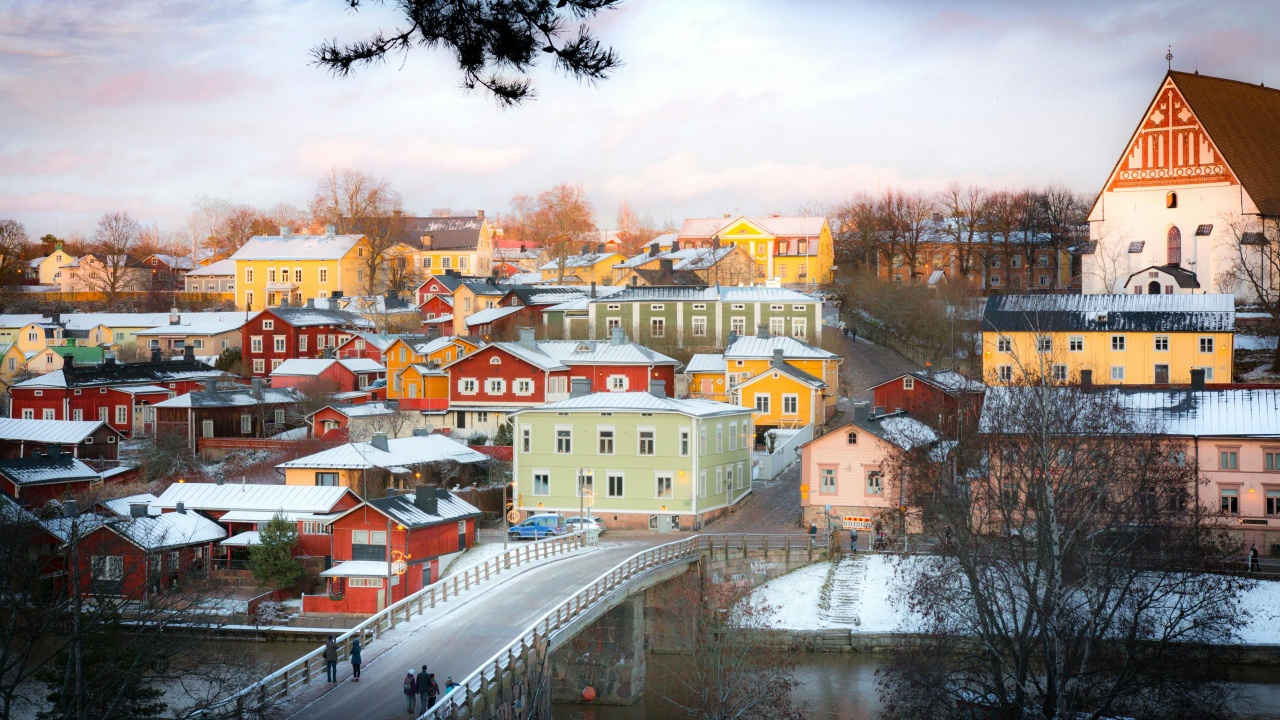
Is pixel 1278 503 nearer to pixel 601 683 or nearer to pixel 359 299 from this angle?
pixel 601 683

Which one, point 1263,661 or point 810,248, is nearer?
point 1263,661

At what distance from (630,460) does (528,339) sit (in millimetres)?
15491

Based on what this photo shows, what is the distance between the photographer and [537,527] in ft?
143

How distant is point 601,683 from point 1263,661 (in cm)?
1663

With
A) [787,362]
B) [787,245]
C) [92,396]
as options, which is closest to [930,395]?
[787,362]

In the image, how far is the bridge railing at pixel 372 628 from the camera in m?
22.1

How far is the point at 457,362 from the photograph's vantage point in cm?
5669

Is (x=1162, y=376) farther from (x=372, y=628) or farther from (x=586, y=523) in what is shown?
(x=372, y=628)

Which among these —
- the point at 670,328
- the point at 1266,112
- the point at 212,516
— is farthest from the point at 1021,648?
Answer: the point at 1266,112

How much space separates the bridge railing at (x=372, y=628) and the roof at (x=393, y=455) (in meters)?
8.99

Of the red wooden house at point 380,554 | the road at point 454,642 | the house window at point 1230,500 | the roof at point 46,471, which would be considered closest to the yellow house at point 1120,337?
the house window at point 1230,500

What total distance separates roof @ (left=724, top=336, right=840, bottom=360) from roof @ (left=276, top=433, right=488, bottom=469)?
13.2 m

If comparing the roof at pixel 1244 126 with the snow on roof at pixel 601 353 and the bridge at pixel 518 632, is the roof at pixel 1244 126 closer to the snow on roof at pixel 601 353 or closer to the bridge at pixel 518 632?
the snow on roof at pixel 601 353

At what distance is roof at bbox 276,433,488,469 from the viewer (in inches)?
1807
